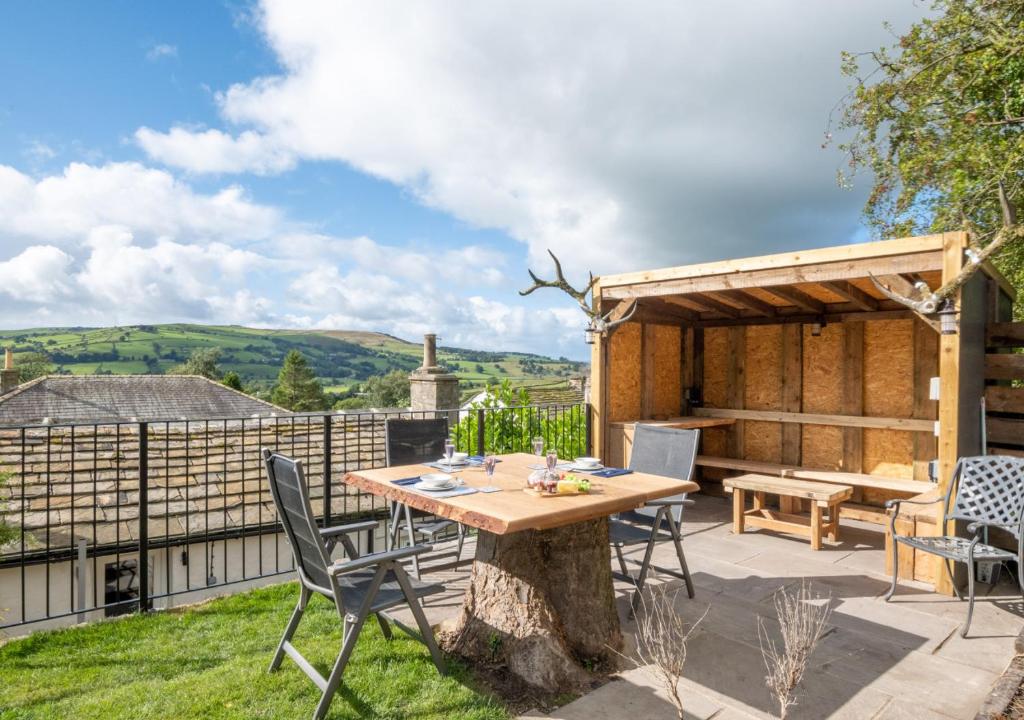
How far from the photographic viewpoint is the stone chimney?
734cm

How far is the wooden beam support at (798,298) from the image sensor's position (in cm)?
568

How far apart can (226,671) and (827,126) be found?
10.9 metres

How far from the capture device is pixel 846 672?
2703 millimetres

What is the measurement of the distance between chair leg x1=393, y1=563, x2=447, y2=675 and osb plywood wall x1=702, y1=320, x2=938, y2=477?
534 centimetres

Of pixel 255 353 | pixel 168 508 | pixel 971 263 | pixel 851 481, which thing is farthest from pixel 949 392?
pixel 255 353

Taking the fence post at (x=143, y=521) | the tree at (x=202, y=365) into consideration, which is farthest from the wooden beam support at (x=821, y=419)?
the tree at (x=202, y=365)

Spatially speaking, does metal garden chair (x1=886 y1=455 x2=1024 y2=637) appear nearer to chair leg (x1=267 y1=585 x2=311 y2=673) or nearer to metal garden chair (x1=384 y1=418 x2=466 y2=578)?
metal garden chair (x1=384 y1=418 x2=466 y2=578)

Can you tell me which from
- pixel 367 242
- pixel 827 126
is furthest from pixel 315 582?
pixel 367 242

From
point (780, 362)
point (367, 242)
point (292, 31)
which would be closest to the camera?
point (292, 31)

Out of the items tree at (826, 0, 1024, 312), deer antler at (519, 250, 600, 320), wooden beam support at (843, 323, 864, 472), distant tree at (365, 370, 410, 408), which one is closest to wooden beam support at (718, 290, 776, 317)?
wooden beam support at (843, 323, 864, 472)

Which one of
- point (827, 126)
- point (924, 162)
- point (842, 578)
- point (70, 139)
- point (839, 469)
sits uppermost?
point (70, 139)

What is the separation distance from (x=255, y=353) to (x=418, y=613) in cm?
5073

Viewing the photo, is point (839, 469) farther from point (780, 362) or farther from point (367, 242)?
point (367, 242)

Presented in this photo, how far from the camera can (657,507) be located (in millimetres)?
3670
